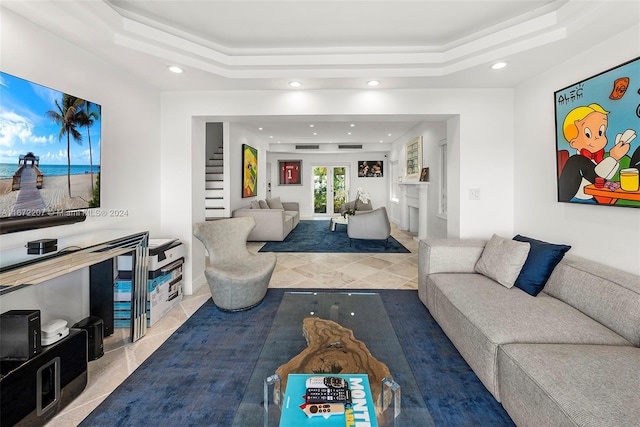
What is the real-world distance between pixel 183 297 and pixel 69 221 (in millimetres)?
1543

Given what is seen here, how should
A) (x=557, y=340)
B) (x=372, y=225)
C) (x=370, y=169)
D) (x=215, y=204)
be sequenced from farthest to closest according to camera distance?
1. (x=370, y=169)
2. (x=215, y=204)
3. (x=372, y=225)
4. (x=557, y=340)

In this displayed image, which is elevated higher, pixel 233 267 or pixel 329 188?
pixel 329 188

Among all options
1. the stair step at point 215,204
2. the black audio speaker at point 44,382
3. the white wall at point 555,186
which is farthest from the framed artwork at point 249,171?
the white wall at point 555,186

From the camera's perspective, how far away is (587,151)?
2.21 meters

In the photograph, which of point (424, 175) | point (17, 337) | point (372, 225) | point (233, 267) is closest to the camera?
point (17, 337)

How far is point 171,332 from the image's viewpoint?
2.44m

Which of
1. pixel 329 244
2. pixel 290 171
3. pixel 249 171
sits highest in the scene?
pixel 290 171

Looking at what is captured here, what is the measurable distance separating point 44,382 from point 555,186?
157 inches

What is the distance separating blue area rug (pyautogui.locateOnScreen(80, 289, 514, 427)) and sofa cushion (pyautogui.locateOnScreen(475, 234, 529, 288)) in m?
0.67

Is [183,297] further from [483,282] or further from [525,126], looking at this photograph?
[525,126]

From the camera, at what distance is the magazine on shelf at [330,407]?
1.09m

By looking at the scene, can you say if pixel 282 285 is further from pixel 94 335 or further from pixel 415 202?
pixel 415 202

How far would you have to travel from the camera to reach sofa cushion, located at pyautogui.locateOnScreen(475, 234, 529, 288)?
228 cm

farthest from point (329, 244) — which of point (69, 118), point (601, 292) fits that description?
point (69, 118)
